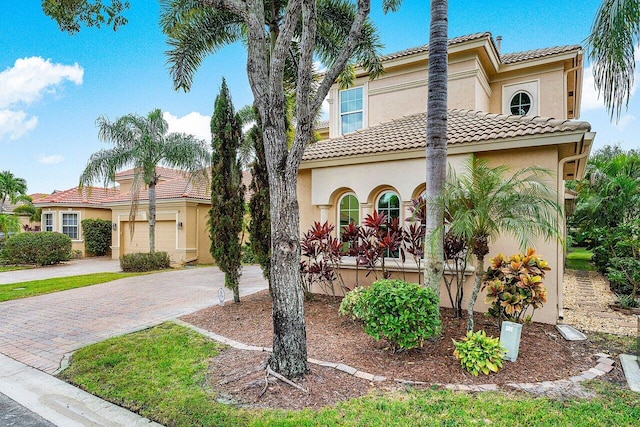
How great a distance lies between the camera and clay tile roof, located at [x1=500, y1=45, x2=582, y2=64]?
39.5 ft

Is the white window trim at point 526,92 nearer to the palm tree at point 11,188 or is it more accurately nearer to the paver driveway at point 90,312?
the paver driveway at point 90,312

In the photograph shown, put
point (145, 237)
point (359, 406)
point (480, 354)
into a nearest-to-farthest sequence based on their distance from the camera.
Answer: point (359, 406) → point (480, 354) → point (145, 237)

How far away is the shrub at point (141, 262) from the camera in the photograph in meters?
17.6

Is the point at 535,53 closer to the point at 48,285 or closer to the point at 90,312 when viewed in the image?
the point at 90,312

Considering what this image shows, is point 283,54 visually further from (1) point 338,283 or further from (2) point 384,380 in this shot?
(1) point 338,283

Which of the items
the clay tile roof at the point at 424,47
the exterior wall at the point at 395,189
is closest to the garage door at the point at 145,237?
the exterior wall at the point at 395,189

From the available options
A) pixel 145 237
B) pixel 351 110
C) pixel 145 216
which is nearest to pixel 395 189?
pixel 351 110

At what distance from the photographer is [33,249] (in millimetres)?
19781

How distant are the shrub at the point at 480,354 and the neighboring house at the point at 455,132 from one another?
3240 millimetres

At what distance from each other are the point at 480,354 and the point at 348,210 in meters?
6.02

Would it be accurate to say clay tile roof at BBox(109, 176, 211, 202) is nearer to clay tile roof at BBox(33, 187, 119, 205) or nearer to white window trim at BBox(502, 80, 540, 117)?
clay tile roof at BBox(33, 187, 119, 205)

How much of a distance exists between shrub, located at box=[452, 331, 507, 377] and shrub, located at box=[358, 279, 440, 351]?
0.50m

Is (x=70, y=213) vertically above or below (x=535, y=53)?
below

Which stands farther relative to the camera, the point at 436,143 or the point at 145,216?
the point at 145,216
